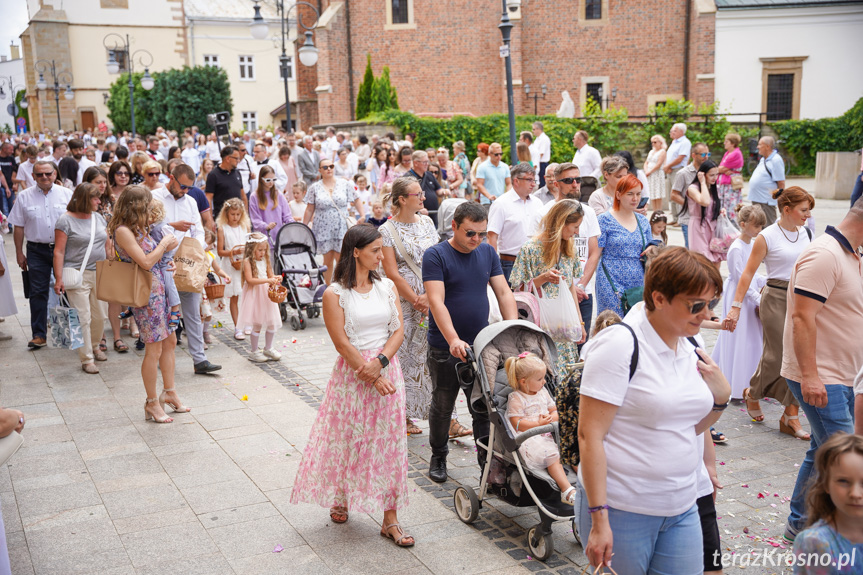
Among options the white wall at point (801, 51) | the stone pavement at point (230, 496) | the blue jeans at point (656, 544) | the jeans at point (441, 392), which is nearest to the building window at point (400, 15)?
the white wall at point (801, 51)

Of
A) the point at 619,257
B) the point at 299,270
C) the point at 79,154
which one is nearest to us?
the point at 619,257

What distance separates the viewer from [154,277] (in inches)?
269

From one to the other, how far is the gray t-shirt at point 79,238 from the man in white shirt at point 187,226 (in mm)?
728

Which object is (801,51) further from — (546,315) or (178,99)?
(178,99)

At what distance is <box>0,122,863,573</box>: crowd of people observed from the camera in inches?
115

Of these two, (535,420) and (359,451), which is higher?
(535,420)

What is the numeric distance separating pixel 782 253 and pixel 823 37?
33.3 meters

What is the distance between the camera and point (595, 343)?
2975 millimetres

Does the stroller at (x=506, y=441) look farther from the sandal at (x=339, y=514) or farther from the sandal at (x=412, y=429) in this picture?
the sandal at (x=412, y=429)

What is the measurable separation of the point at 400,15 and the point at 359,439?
32.4m

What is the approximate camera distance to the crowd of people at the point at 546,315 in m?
2.93

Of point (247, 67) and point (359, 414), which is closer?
point (359, 414)

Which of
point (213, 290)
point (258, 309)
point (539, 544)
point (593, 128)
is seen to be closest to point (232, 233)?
point (213, 290)

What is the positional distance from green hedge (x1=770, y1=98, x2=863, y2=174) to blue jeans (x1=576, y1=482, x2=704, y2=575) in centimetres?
2973
